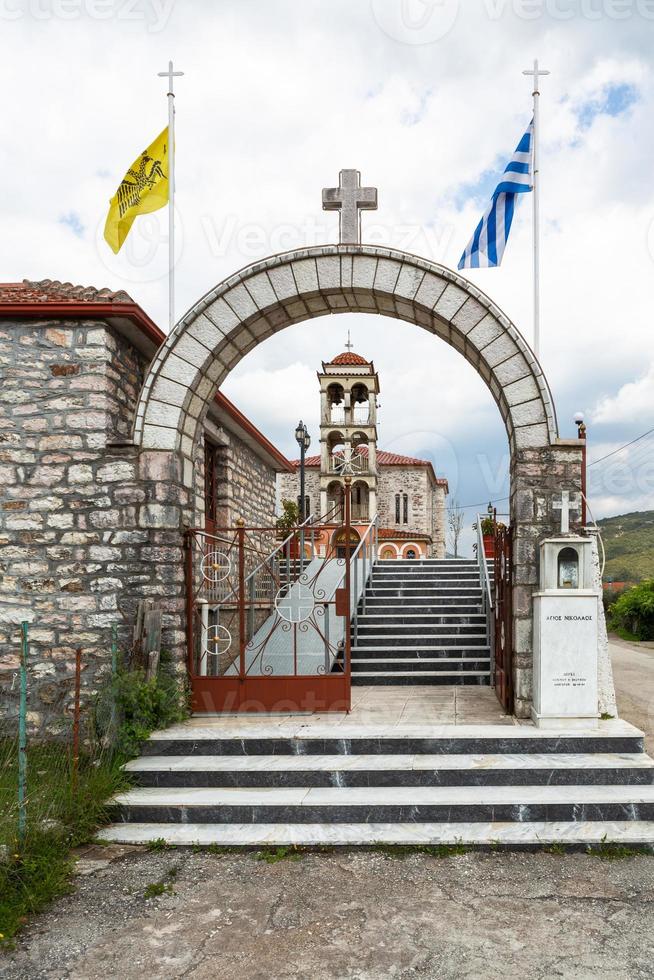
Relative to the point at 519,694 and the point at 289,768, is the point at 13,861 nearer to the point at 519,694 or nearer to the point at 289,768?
the point at 289,768

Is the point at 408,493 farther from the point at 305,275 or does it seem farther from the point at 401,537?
the point at 305,275

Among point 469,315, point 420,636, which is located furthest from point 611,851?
point 420,636

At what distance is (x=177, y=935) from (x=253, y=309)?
15.7 ft

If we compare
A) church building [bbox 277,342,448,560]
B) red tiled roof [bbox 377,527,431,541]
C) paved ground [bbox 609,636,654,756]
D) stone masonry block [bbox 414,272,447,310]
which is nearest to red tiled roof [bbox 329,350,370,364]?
church building [bbox 277,342,448,560]

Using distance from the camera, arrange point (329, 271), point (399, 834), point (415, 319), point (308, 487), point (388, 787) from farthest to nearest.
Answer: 1. point (308, 487)
2. point (415, 319)
3. point (329, 271)
4. point (388, 787)
5. point (399, 834)

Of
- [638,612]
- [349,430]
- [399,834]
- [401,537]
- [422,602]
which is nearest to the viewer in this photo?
[399,834]

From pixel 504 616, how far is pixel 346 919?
138 inches

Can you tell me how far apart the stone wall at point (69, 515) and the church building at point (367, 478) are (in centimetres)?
1039

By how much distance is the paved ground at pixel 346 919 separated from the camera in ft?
10.3

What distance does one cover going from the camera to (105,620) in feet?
20.0

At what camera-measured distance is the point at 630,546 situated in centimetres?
4262

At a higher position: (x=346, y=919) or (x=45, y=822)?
(x=45, y=822)

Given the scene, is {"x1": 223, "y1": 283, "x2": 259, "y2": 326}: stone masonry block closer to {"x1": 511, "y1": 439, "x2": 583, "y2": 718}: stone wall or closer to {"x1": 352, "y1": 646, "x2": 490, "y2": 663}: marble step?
{"x1": 511, "y1": 439, "x2": 583, "y2": 718}: stone wall

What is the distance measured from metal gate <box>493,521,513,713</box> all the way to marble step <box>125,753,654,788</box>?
104 cm
